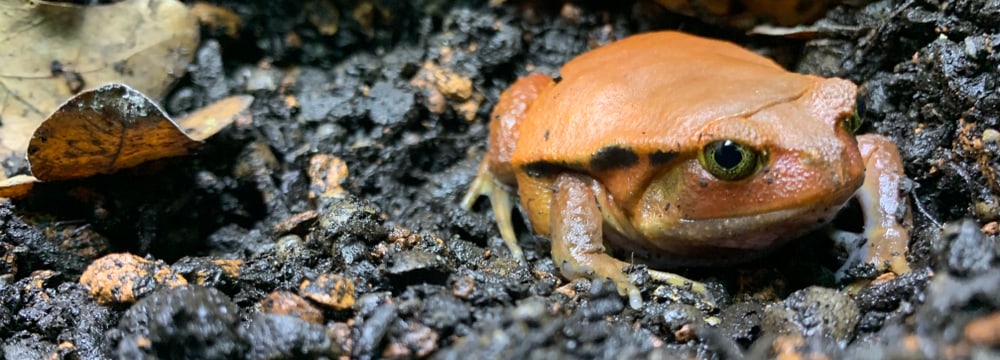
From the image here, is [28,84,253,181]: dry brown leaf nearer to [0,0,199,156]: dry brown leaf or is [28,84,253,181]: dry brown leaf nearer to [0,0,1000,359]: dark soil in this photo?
[0,0,1000,359]: dark soil

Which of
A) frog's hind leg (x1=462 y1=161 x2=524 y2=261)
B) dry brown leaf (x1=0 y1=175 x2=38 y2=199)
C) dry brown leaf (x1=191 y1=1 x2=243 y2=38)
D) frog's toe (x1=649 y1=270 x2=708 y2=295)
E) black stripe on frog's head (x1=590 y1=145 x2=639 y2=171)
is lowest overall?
frog's hind leg (x1=462 y1=161 x2=524 y2=261)

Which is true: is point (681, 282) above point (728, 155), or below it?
below

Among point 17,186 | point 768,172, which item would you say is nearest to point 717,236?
point 768,172

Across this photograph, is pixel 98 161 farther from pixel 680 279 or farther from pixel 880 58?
pixel 880 58

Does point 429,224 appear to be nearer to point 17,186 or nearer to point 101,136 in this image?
point 101,136

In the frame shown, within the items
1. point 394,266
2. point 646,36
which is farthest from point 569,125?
point 394,266

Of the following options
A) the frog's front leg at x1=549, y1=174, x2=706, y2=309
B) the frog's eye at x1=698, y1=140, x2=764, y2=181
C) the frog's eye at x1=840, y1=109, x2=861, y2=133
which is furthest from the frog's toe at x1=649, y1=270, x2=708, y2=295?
the frog's eye at x1=840, y1=109, x2=861, y2=133
